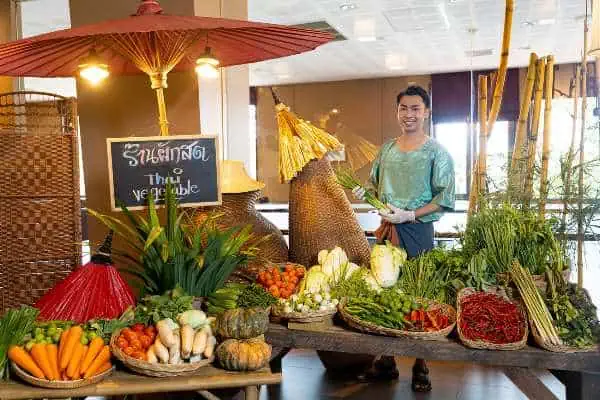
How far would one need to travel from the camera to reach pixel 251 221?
2965mm

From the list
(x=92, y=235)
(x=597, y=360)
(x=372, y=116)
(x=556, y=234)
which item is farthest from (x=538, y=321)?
(x=372, y=116)

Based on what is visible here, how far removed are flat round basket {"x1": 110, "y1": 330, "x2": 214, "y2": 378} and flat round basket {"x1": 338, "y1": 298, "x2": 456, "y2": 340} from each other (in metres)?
0.58

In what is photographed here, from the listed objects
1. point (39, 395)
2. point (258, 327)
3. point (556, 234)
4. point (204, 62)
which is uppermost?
point (204, 62)

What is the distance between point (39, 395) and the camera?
1892 millimetres

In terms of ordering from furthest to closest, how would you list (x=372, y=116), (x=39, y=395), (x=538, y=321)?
1. (x=372, y=116)
2. (x=538, y=321)
3. (x=39, y=395)

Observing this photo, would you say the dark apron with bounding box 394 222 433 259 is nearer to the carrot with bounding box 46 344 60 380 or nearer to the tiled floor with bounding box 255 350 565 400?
the tiled floor with bounding box 255 350 565 400

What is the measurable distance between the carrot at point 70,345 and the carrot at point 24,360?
0.08 metres

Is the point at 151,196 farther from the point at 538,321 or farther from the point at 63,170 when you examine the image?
the point at 538,321

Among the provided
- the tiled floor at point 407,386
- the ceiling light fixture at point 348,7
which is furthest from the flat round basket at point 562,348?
the ceiling light fixture at point 348,7

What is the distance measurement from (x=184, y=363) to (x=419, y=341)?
834 mm

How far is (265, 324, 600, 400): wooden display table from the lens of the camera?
197cm

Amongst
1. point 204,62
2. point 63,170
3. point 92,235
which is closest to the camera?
point 204,62

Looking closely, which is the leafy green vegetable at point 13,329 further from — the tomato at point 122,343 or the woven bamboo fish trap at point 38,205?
the woven bamboo fish trap at point 38,205

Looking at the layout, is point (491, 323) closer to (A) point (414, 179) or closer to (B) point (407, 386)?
(A) point (414, 179)
